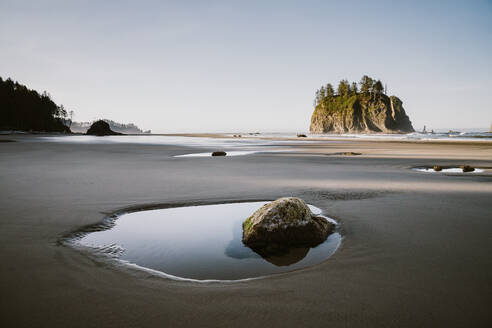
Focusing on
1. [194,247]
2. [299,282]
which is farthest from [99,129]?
[299,282]

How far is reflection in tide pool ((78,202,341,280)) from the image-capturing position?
11.6 ft

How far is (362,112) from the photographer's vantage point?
471ft

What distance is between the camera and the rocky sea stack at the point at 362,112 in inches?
5418

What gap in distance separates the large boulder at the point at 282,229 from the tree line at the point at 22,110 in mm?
91147

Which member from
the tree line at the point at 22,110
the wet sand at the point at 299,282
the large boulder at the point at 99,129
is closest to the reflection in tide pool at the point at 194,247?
the wet sand at the point at 299,282

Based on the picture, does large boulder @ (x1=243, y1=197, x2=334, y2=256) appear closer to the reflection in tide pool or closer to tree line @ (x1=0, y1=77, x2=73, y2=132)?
the reflection in tide pool

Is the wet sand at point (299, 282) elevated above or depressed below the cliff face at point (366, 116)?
below

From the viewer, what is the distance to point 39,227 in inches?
192

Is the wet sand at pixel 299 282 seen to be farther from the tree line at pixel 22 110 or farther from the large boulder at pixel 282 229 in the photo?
the tree line at pixel 22 110

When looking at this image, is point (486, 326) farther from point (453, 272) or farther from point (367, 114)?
point (367, 114)

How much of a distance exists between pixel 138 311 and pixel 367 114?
154 m

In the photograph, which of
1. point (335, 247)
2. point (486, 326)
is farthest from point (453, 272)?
point (335, 247)

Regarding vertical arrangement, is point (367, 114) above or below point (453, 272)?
above

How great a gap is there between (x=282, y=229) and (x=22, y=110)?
98220mm
